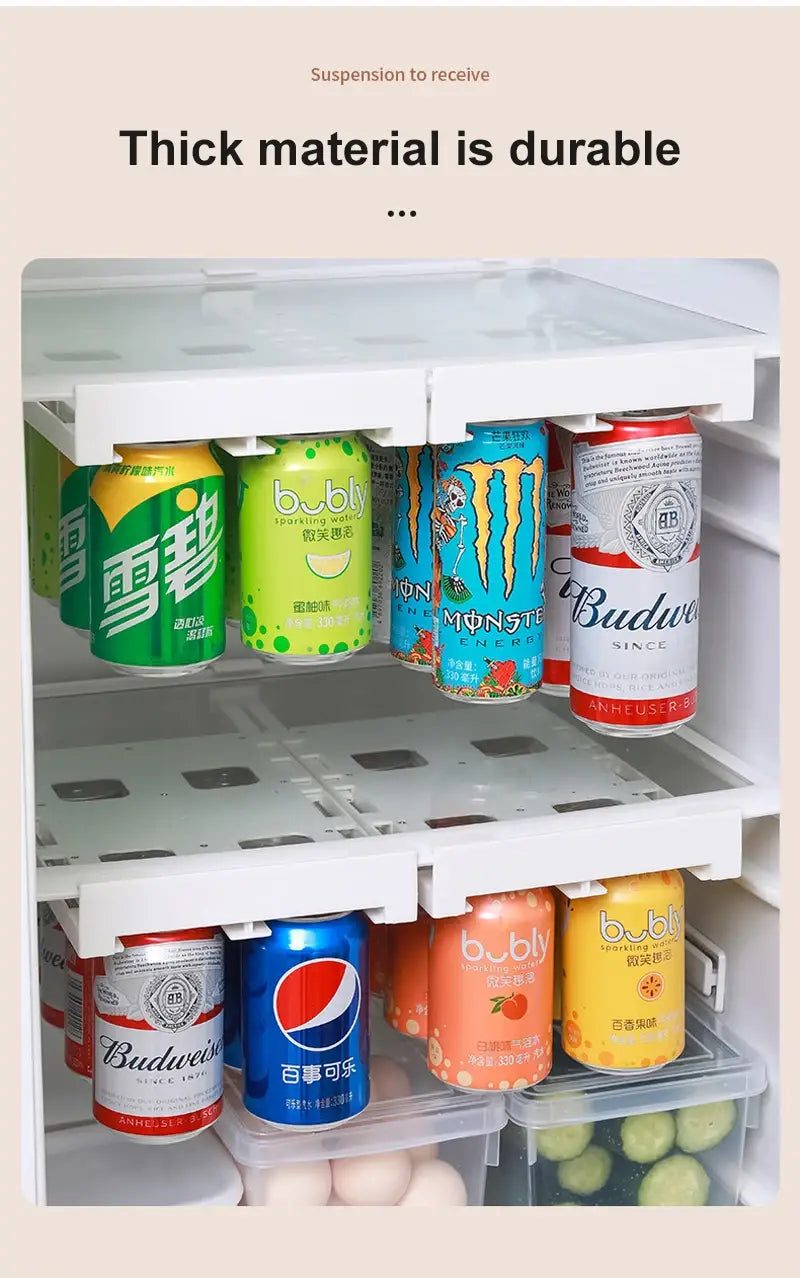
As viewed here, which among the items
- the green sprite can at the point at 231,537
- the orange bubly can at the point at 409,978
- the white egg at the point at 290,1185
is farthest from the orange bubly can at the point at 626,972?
the green sprite can at the point at 231,537

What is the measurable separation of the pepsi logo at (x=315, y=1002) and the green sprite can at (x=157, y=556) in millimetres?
253

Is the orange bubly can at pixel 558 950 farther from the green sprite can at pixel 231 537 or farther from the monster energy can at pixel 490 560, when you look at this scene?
the green sprite can at pixel 231 537

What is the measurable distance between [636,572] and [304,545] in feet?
0.87

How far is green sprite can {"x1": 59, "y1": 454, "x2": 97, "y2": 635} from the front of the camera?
5.91 ft

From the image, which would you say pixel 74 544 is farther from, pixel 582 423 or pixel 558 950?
pixel 558 950

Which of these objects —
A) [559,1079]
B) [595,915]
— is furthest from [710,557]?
[559,1079]

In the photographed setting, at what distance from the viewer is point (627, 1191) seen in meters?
1.94

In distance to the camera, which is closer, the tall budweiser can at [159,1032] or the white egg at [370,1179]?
the tall budweiser can at [159,1032]

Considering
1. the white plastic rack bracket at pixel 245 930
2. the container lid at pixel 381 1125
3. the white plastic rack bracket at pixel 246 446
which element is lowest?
the container lid at pixel 381 1125

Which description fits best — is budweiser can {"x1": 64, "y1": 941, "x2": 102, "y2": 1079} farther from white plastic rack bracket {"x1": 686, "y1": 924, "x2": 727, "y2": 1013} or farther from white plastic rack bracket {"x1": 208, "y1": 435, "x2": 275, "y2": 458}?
white plastic rack bracket {"x1": 686, "y1": 924, "x2": 727, "y2": 1013}

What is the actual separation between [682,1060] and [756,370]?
59cm

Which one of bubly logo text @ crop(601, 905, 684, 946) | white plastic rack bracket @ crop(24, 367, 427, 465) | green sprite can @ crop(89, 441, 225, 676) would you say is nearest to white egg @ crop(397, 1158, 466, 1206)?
bubly logo text @ crop(601, 905, 684, 946)

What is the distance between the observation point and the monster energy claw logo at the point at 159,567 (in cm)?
170

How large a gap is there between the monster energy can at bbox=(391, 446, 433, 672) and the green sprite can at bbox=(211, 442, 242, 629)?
5.5 inches
